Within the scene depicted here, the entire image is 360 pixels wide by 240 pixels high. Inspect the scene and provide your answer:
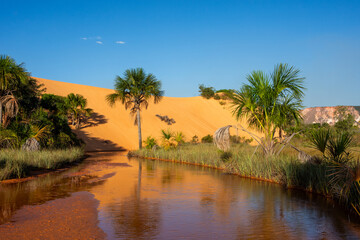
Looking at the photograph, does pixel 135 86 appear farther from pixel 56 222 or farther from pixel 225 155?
pixel 56 222

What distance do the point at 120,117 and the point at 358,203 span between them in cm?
4891

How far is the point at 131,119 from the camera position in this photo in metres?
32.3

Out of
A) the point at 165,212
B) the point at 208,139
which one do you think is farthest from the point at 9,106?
the point at 208,139

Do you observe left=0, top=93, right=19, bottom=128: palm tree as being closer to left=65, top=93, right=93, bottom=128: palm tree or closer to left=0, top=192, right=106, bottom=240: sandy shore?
left=0, top=192, right=106, bottom=240: sandy shore

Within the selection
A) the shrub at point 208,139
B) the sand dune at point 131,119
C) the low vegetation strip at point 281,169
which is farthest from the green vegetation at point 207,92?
the low vegetation strip at point 281,169

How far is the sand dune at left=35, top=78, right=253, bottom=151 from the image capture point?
A: 144ft

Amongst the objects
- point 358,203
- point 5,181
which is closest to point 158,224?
point 358,203

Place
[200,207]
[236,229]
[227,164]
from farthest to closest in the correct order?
[227,164], [200,207], [236,229]

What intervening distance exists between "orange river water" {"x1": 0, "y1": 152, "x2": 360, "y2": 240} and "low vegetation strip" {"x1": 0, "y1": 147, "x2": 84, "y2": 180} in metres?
1.14

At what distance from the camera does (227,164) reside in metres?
16.1

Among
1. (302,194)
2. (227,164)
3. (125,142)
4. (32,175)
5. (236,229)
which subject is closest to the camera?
(236,229)

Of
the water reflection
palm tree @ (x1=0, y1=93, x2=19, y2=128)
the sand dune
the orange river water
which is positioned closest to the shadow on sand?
the sand dune

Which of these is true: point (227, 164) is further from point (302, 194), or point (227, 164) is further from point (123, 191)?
point (123, 191)

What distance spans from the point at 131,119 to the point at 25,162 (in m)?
18.2
